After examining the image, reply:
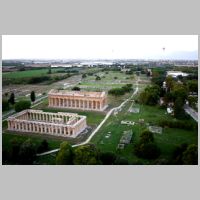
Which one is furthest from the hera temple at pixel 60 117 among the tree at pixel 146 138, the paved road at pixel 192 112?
the paved road at pixel 192 112

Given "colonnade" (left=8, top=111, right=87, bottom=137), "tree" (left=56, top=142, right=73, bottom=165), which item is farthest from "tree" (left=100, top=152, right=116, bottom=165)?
"colonnade" (left=8, top=111, right=87, bottom=137)

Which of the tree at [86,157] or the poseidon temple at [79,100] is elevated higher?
the poseidon temple at [79,100]

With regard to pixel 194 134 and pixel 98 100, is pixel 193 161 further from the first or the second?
pixel 98 100

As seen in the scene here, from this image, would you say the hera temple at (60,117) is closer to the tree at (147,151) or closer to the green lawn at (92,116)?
the green lawn at (92,116)

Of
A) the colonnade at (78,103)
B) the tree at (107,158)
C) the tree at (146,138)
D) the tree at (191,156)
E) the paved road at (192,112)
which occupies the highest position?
the colonnade at (78,103)

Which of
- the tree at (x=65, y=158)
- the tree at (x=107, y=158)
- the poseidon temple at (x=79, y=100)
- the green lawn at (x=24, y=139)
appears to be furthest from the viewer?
the poseidon temple at (x=79, y=100)

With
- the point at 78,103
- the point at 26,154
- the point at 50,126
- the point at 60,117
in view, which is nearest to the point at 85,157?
the point at 26,154

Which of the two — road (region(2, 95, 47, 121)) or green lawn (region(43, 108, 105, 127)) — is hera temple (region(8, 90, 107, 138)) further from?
road (region(2, 95, 47, 121))

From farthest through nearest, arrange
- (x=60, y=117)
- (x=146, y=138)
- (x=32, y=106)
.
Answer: (x=32, y=106), (x=60, y=117), (x=146, y=138)

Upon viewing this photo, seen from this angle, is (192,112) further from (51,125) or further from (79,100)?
(51,125)
